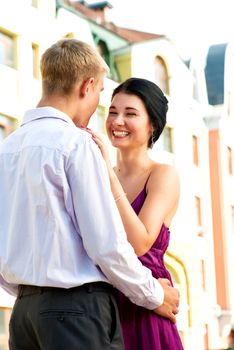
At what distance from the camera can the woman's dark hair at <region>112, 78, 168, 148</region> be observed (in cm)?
344

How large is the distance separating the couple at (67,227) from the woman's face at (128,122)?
0.49m

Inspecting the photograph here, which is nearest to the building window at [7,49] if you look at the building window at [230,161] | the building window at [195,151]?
the building window at [195,151]

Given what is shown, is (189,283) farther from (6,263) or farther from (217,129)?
(6,263)

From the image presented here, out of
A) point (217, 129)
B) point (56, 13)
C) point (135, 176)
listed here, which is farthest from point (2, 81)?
point (135, 176)

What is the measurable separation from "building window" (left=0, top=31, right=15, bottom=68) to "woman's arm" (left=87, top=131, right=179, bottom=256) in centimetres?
1550

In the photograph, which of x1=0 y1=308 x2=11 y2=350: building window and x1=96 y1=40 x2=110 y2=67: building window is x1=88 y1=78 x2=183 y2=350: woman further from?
x1=96 y1=40 x2=110 y2=67: building window

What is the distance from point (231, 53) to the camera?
31.1 m

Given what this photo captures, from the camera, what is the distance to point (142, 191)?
335cm

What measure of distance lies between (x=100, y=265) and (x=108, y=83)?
20147 millimetres

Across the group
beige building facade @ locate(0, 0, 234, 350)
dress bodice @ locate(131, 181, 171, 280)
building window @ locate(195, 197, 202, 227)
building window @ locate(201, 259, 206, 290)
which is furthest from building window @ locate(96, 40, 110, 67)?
dress bodice @ locate(131, 181, 171, 280)

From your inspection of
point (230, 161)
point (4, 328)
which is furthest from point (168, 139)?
point (4, 328)

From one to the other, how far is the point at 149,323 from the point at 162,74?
23.7m

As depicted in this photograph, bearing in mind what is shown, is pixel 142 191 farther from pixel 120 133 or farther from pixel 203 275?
pixel 203 275

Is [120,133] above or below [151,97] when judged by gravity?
below
